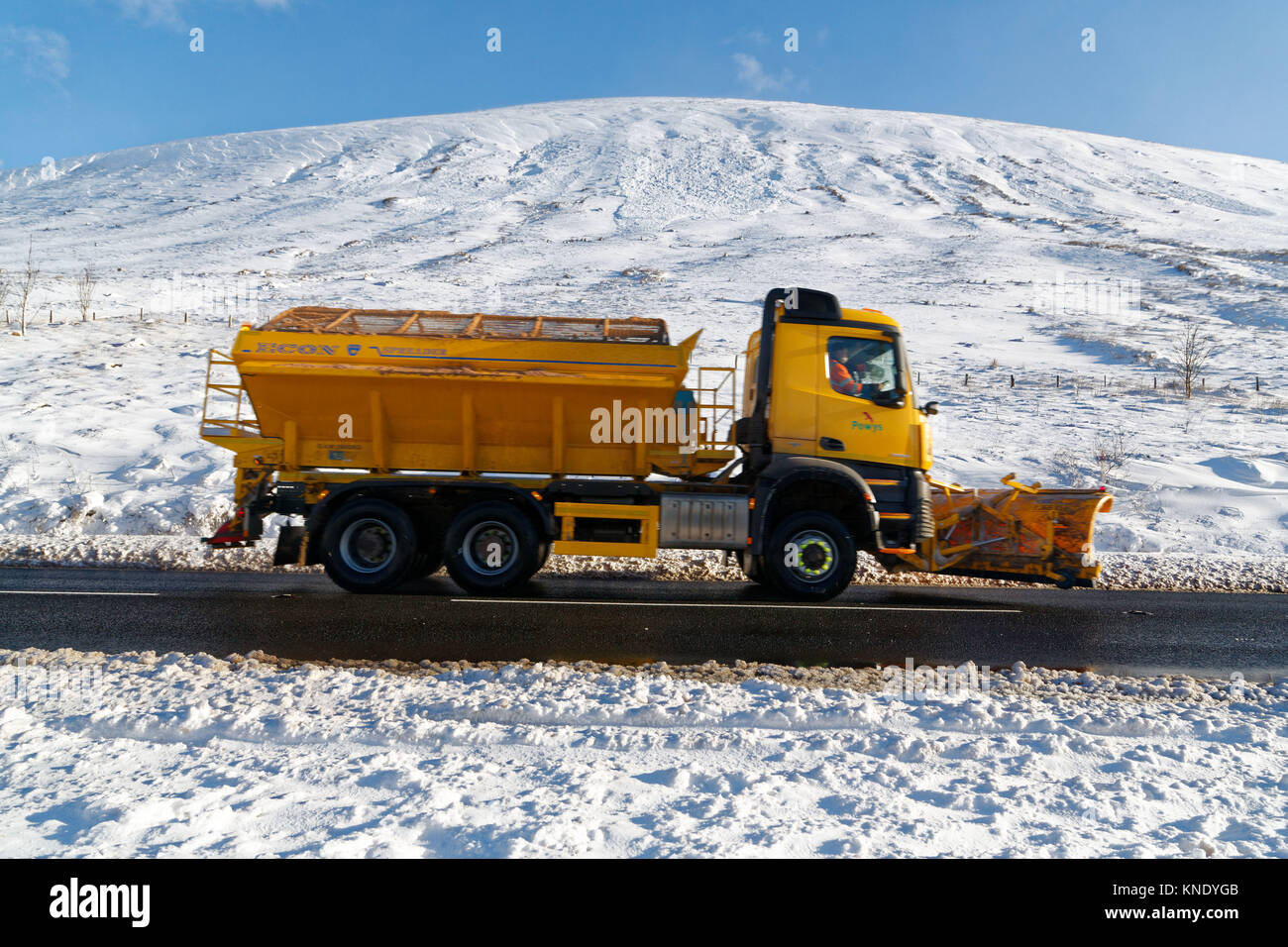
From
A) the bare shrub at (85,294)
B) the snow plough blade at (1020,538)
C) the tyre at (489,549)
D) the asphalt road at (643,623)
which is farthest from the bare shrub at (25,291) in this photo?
the snow plough blade at (1020,538)

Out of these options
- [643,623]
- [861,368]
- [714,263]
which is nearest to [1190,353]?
[861,368]

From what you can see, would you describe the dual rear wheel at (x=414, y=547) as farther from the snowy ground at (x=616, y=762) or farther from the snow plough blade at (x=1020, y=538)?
the snow plough blade at (x=1020, y=538)

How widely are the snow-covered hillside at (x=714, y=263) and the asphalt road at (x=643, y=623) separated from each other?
4.09 metres

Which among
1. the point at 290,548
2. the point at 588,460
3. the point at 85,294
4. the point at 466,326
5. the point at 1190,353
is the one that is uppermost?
the point at 85,294

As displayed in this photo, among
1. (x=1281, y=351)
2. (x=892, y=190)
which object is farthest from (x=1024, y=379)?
(x=892, y=190)

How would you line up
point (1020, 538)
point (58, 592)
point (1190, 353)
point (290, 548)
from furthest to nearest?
1. point (1190, 353)
2. point (1020, 538)
3. point (290, 548)
4. point (58, 592)

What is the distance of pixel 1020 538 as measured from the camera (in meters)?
8.52

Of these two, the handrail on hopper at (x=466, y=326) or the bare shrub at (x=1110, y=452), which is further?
the bare shrub at (x=1110, y=452)

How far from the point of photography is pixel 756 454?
8664 millimetres

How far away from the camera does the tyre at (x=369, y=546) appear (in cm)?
831
